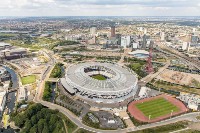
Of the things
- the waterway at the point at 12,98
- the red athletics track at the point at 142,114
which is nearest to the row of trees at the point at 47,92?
the waterway at the point at 12,98

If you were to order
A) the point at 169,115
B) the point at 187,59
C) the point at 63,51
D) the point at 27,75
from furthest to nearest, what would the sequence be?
the point at 63,51 → the point at 187,59 → the point at 27,75 → the point at 169,115

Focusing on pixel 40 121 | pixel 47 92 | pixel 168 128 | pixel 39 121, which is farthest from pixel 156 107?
pixel 47 92

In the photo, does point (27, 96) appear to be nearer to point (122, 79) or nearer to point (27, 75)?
point (27, 75)

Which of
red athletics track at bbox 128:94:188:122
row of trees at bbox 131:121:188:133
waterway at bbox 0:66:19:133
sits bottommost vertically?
row of trees at bbox 131:121:188:133

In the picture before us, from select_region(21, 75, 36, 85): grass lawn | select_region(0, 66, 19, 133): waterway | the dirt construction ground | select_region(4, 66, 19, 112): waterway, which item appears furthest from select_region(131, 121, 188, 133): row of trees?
select_region(21, 75, 36, 85): grass lawn

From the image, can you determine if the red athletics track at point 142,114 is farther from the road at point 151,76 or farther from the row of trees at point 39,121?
the row of trees at point 39,121

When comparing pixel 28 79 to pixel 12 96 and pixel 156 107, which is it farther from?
pixel 156 107

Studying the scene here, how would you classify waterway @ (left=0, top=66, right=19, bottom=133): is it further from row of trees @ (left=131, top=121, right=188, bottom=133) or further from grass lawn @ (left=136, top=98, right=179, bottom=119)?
grass lawn @ (left=136, top=98, right=179, bottom=119)

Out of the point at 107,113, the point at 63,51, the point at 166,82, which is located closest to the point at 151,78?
the point at 166,82
